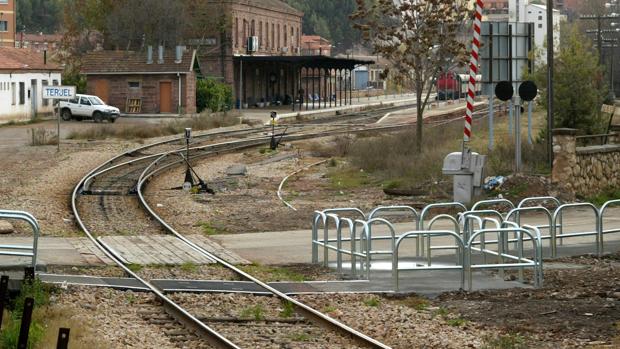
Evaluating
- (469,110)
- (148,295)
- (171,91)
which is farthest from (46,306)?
(171,91)

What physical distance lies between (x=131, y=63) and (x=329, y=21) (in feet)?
388

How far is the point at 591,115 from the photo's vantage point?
3678 cm

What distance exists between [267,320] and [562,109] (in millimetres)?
24553

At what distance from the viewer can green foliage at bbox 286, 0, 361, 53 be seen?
613ft

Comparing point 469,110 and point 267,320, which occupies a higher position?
point 469,110

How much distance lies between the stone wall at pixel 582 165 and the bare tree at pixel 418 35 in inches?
434

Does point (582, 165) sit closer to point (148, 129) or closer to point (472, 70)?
point (472, 70)

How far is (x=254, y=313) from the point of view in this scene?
14492 mm

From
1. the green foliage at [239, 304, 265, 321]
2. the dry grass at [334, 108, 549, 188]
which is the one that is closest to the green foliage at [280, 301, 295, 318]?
the green foliage at [239, 304, 265, 321]

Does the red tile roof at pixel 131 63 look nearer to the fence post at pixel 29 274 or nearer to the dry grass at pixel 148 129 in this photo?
the dry grass at pixel 148 129

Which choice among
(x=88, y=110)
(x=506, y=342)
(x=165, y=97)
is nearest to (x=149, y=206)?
(x=506, y=342)

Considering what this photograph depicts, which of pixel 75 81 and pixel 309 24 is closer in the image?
pixel 75 81

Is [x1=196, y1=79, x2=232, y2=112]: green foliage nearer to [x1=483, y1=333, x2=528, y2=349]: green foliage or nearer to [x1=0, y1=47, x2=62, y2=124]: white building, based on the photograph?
[x1=0, y1=47, x2=62, y2=124]: white building

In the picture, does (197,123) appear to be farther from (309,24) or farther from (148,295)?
(309,24)
